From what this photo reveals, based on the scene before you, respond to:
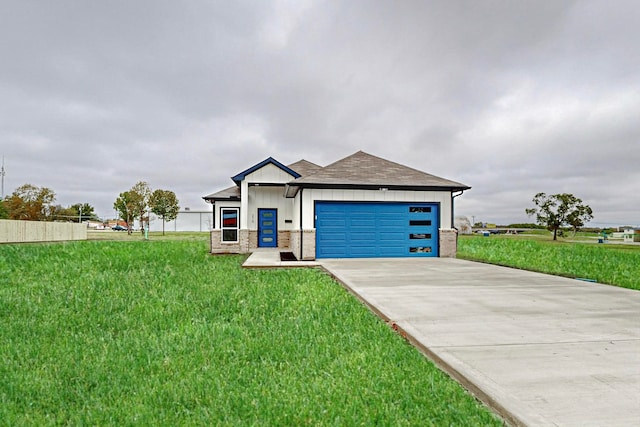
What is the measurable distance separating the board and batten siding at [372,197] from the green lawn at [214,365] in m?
7.08

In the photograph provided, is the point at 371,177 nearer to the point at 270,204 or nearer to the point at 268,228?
the point at 270,204

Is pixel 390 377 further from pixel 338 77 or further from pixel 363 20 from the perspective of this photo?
pixel 338 77

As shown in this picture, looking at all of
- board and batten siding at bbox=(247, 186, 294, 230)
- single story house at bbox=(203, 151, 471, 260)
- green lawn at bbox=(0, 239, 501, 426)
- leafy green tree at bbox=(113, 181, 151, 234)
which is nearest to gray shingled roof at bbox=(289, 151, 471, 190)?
single story house at bbox=(203, 151, 471, 260)

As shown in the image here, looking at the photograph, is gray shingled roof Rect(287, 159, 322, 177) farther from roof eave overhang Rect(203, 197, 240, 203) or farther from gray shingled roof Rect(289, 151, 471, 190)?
gray shingled roof Rect(289, 151, 471, 190)

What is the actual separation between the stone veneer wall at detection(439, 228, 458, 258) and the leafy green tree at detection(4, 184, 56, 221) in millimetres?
52443

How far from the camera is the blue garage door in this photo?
14305mm

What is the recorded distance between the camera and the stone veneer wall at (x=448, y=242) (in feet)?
49.5

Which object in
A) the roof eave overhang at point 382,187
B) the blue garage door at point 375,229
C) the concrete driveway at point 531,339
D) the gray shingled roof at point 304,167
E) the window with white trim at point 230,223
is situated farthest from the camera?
the gray shingled roof at point 304,167

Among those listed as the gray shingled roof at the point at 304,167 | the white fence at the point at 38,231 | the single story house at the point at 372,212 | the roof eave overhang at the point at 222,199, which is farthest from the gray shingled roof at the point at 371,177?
the white fence at the point at 38,231

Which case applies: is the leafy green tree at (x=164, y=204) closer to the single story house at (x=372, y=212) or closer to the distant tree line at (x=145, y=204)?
the distant tree line at (x=145, y=204)

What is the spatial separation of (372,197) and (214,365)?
11.5 m

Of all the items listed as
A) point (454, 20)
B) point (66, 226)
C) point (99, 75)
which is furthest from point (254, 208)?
point (66, 226)

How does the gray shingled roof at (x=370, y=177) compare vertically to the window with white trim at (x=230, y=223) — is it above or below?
above

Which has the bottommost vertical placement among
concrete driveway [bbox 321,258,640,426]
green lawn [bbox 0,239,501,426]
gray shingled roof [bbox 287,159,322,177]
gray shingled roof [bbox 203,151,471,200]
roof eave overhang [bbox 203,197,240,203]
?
green lawn [bbox 0,239,501,426]
